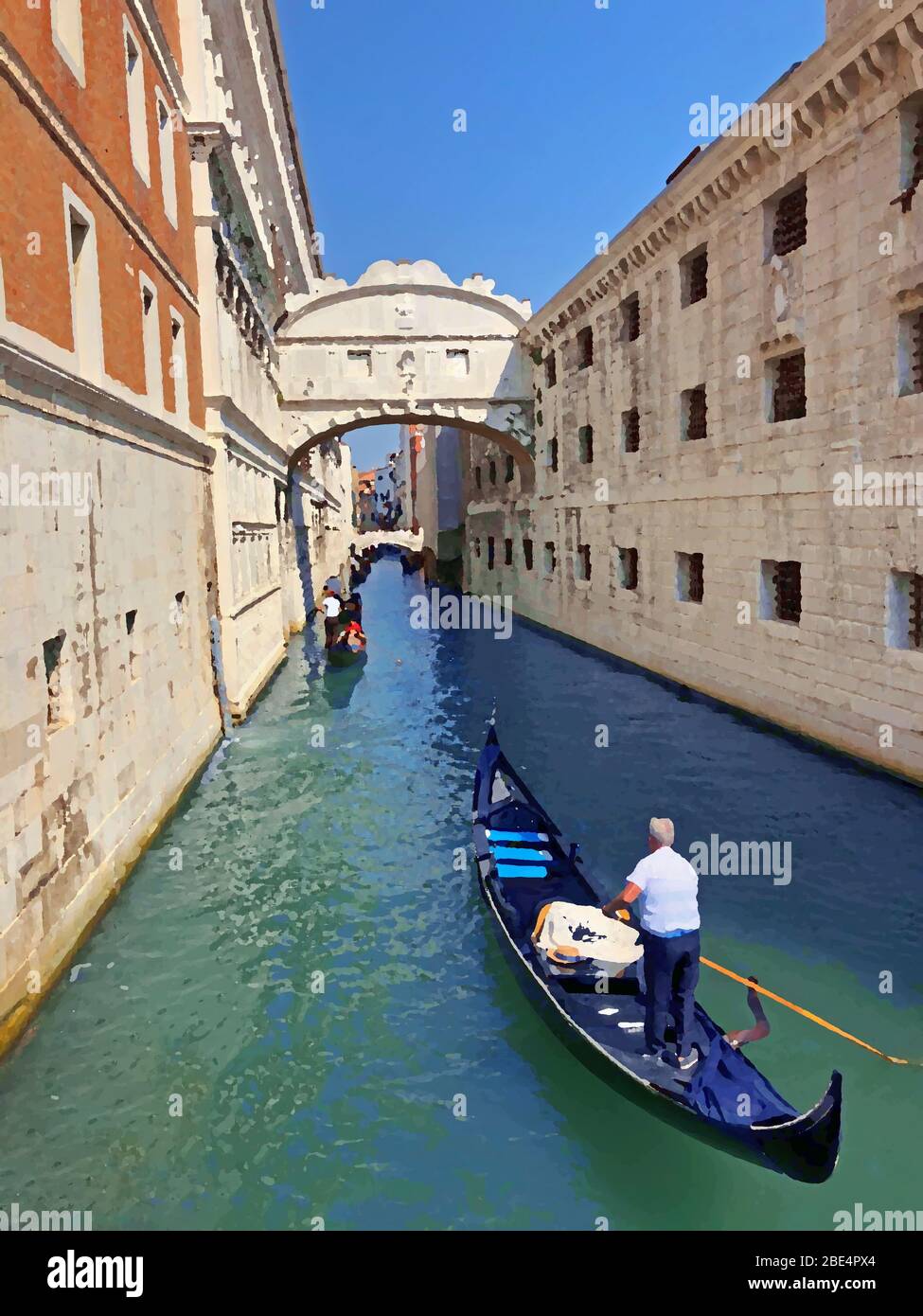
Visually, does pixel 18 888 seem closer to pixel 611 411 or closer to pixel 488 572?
pixel 611 411

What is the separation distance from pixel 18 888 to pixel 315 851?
3.73 meters

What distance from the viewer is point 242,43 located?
18344 millimetres

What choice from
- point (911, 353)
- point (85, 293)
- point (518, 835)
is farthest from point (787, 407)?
point (85, 293)

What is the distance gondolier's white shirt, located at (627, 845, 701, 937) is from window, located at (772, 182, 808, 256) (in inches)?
405

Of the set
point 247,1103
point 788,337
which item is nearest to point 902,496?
point 788,337

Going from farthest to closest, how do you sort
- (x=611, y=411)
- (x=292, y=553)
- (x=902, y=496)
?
1. (x=292, y=553)
2. (x=611, y=411)
3. (x=902, y=496)

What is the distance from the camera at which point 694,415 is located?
16156mm

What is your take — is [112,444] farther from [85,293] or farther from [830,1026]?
[830,1026]

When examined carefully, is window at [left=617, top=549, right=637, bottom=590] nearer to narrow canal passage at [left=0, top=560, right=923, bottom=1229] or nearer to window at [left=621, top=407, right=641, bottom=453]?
window at [left=621, top=407, right=641, bottom=453]

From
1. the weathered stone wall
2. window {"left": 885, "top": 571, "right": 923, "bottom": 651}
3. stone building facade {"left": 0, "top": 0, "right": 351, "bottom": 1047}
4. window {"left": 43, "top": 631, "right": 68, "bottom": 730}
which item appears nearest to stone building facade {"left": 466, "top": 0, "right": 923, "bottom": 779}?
window {"left": 885, "top": 571, "right": 923, "bottom": 651}

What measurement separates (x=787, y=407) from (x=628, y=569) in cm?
705

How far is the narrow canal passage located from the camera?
15.2 feet

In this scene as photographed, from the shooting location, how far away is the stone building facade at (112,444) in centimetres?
609

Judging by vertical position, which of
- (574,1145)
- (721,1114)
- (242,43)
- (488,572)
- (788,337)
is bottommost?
(574,1145)
